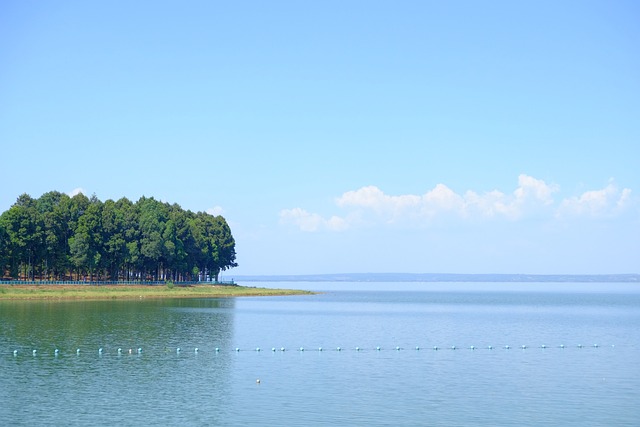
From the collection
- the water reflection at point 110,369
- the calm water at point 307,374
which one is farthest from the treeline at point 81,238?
the calm water at point 307,374

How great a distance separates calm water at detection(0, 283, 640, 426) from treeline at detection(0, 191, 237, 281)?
52.7 metres

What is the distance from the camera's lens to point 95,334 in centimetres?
8631

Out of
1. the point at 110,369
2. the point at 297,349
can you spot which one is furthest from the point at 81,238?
the point at 110,369

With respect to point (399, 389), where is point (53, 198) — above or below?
above

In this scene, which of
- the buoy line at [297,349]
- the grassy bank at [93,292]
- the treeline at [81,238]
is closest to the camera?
the buoy line at [297,349]

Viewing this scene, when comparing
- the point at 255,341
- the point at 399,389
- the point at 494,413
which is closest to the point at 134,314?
the point at 255,341

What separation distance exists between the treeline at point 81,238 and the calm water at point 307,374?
52.7m

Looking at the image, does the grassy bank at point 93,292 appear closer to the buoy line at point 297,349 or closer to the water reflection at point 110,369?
the water reflection at point 110,369

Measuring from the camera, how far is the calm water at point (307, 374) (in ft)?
152

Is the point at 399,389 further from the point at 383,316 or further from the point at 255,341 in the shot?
the point at 383,316

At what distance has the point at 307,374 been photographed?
61969 mm

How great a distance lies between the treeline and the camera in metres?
158

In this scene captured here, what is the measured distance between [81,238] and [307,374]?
11460cm

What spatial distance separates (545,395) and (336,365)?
20.3 meters
